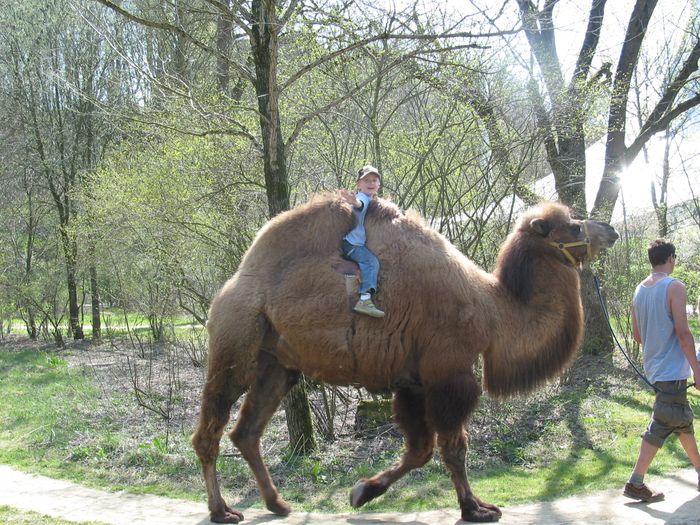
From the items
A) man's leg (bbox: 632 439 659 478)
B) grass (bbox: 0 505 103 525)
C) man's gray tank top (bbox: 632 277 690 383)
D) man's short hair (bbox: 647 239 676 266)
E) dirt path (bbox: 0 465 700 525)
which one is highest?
man's short hair (bbox: 647 239 676 266)

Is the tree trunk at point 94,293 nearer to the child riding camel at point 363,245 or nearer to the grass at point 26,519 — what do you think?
the grass at point 26,519

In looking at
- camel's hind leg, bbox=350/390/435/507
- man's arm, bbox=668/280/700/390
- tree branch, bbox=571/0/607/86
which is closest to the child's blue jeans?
camel's hind leg, bbox=350/390/435/507

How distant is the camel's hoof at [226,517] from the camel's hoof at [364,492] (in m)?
1.02

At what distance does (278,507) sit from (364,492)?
82 cm

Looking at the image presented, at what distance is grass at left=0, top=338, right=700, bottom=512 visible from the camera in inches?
282

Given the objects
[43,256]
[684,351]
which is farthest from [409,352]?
[43,256]

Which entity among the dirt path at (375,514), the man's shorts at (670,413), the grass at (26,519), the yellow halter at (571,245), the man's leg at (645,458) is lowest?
the dirt path at (375,514)

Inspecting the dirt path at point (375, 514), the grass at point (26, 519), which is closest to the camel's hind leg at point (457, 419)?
the dirt path at point (375, 514)

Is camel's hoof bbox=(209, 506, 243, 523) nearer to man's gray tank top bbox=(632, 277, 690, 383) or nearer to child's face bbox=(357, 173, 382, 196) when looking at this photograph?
child's face bbox=(357, 173, 382, 196)

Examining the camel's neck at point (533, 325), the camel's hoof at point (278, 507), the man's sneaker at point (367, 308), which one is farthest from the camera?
the camel's hoof at point (278, 507)

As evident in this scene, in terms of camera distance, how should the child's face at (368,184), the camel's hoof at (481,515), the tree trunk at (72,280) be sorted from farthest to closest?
the tree trunk at (72,280)
the child's face at (368,184)
the camel's hoof at (481,515)

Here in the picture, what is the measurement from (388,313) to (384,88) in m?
4.95

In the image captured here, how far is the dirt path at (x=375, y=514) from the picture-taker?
5.86 metres

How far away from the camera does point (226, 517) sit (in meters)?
6.12
